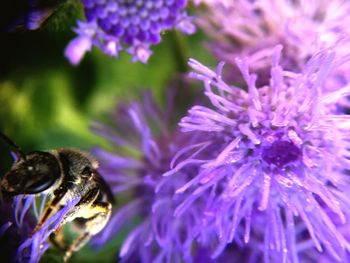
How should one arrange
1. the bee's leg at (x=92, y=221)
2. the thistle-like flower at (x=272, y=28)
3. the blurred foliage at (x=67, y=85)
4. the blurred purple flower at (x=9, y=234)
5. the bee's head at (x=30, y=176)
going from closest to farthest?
1. the bee's head at (x=30, y=176)
2. the blurred purple flower at (x=9, y=234)
3. the bee's leg at (x=92, y=221)
4. the thistle-like flower at (x=272, y=28)
5. the blurred foliage at (x=67, y=85)

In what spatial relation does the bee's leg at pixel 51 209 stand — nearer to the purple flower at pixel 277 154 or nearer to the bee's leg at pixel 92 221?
the bee's leg at pixel 92 221

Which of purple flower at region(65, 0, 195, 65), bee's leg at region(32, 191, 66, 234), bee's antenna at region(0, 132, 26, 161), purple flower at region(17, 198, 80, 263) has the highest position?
purple flower at region(65, 0, 195, 65)

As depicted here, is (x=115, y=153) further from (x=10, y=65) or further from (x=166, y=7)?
(x=166, y=7)

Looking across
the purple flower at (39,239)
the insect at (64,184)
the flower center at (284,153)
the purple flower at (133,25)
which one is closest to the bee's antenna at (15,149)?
the insect at (64,184)

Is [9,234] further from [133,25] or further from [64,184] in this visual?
[133,25]

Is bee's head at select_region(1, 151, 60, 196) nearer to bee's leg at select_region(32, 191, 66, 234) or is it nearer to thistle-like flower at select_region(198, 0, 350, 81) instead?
bee's leg at select_region(32, 191, 66, 234)

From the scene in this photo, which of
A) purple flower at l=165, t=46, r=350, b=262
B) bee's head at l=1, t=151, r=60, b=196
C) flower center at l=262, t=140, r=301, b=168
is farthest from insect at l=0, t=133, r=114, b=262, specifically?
flower center at l=262, t=140, r=301, b=168
